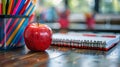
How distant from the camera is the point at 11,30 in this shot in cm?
90

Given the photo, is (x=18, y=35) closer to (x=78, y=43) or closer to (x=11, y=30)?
(x=11, y=30)

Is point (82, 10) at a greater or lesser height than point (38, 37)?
greater

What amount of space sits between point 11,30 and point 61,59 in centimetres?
30

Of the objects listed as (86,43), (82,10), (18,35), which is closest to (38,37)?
(18,35)

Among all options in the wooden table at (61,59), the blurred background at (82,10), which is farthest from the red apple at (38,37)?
the blurred background at (82,10)

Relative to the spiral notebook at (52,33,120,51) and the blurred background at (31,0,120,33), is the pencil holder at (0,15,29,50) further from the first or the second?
the blurred background at (31,0,120,33)

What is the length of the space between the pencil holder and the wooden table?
4cm

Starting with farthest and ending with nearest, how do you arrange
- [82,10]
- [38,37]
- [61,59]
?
1. [82,10]
2. [38,37]
3. [61,59]

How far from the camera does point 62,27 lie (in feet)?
11.2

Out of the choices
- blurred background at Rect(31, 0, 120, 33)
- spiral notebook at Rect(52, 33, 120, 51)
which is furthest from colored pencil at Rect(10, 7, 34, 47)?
blurred background at Rect(31, 0, 120, 33)

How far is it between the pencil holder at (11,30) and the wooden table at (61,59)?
0.04 meters

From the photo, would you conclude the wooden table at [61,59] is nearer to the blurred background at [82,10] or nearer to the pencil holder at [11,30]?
the pencil holder at [11,30]

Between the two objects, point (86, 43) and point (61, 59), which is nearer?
point (61, 59)

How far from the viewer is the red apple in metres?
0.87
